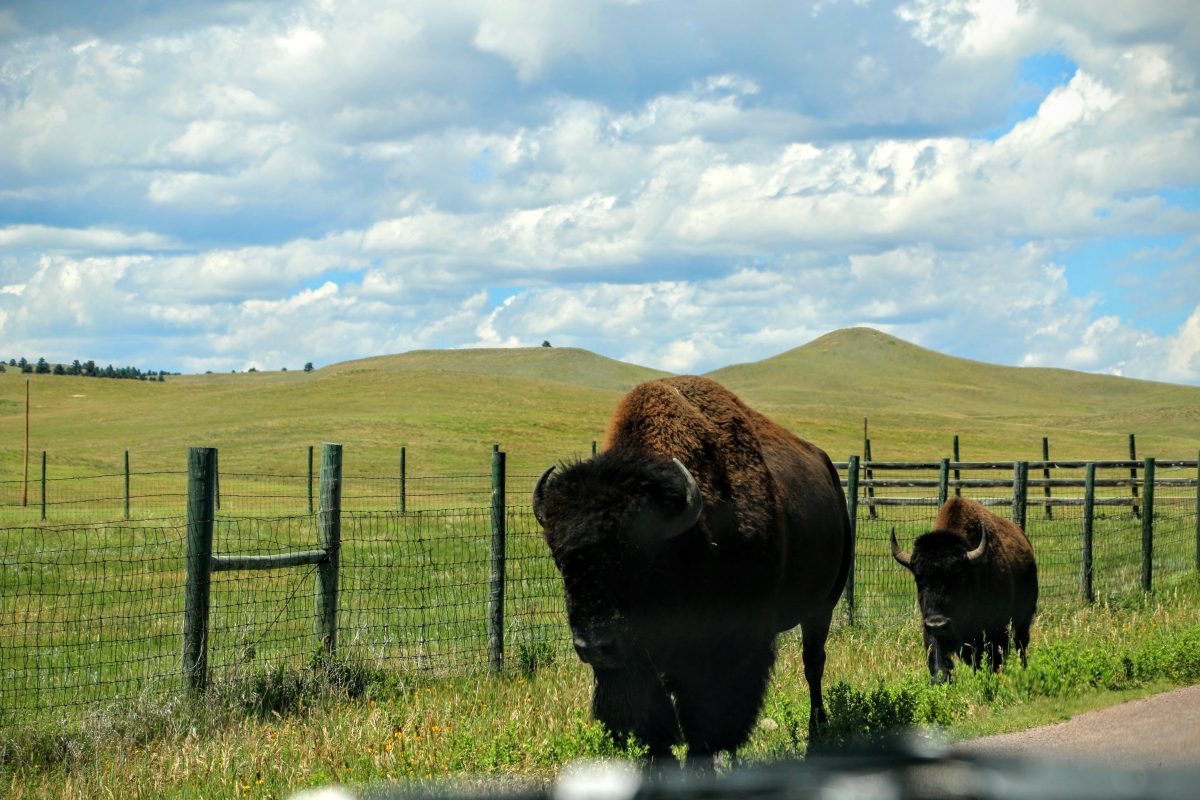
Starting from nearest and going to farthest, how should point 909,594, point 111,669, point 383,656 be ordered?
point 383,656, point 111,669, point 909,594

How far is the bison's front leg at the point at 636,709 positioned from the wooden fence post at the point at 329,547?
3.78 m

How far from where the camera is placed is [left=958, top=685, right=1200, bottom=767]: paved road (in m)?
6.85

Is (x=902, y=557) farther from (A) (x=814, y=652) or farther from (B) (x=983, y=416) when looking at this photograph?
(B) (x=983, y=416)

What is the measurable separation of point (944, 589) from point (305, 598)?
20.6 feet

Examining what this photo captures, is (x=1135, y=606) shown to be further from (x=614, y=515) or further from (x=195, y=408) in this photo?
(x=195, y=408)

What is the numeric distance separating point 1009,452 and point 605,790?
3217 inches

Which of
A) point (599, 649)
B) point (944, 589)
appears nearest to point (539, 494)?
point (599, 649)

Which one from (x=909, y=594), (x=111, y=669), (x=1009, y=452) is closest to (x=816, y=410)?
(x=1009, y=452)

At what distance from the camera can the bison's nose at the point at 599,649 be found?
18.2ft

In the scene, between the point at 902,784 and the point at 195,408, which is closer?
the point at 902,784

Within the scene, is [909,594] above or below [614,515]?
below

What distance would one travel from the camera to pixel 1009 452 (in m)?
77.9

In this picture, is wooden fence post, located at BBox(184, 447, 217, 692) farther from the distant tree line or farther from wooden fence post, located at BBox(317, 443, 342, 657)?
the distant tree line

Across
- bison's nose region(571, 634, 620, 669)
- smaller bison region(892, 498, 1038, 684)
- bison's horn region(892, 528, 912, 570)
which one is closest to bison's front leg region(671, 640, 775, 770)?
bison's nose region(571, 634, 620, 669)
